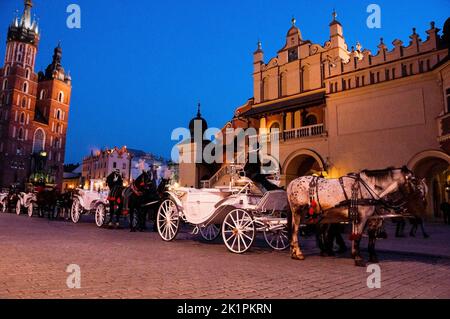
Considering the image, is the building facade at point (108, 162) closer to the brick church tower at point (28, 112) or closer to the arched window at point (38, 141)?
the brick church tower at point (28, 112)

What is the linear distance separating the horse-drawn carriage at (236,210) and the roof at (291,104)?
15621mm

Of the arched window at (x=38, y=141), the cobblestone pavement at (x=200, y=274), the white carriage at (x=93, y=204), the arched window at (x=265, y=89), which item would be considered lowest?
the cobblestone pavement at (x=200, y=274)

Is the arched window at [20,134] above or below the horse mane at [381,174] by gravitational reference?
above

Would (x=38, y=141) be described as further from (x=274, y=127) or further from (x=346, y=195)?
(x=346, y=195)

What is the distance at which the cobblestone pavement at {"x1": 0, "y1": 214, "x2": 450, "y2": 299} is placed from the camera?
391cm

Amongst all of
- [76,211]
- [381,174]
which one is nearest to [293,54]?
[76,211]

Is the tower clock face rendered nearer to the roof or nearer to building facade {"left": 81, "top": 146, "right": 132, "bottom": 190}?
the roof

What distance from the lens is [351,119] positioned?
21016mm

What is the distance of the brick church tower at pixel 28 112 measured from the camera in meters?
70.0

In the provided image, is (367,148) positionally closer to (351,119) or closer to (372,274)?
(351,119)

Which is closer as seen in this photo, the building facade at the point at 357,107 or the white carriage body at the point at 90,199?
the white carriage body at the point at 90,199

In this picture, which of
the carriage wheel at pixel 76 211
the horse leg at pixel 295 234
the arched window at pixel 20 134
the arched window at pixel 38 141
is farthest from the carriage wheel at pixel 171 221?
the arched window at pixel 38 141
